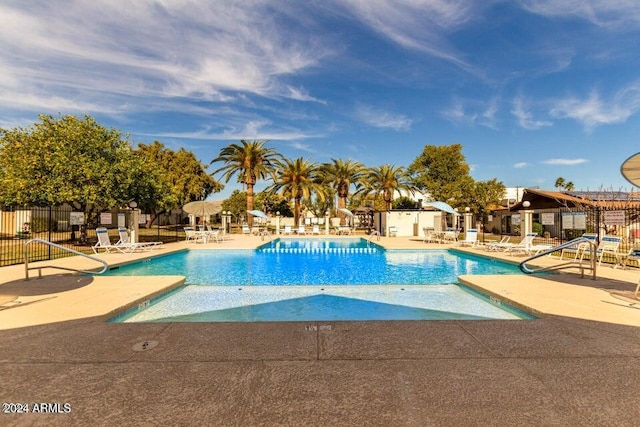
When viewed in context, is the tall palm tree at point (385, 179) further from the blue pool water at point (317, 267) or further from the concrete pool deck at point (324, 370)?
the concrete pool deck at point (324, 370)

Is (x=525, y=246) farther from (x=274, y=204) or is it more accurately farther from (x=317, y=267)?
(x=274, y=204)

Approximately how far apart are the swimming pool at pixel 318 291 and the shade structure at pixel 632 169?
338 centimetres

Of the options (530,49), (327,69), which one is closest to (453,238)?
(530,49)

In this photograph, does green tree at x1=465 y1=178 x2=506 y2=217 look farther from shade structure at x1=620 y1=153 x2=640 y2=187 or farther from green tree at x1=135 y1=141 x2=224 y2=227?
green tree at x1=135 y1=141 x2=224 y2=227

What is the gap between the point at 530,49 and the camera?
18750 millimetres

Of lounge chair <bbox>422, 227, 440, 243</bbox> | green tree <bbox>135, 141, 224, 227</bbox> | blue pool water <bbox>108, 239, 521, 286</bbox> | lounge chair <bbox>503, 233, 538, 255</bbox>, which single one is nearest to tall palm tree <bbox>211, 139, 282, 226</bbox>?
green tree <bbox>135, 141, 224, 227</bbox>

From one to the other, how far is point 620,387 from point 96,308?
245 inches

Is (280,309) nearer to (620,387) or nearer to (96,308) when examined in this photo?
(96,308)

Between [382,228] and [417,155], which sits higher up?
[417,155]

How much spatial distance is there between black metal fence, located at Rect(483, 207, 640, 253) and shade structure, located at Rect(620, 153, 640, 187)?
14.3 feet

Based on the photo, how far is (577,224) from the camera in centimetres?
1350

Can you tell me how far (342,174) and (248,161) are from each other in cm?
903

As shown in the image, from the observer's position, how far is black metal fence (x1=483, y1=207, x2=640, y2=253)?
11598mm

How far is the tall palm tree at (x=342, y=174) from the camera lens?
108 feet
